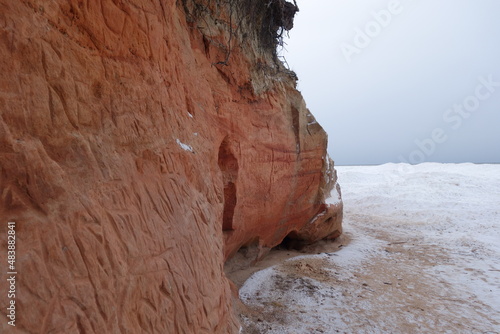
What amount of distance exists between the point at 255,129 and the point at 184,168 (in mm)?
2285

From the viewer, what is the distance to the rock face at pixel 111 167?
130cm

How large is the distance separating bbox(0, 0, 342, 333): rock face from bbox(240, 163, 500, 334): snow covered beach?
1368 millimetres

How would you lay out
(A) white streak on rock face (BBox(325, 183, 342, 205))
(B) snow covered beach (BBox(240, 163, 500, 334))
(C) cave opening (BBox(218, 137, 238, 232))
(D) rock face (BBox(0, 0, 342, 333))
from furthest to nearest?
(A) white streak on rock face (BBox(325, 183, 342, 205))
(C) cave opening (BBox(218, 137, 238, 232))
(B) snow covered beach (BBox(240, 163, 500, 334))
(D) rock face (BBox(0, 0, 342, 333))

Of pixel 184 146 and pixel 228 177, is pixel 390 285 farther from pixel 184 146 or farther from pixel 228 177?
pixel 184 146

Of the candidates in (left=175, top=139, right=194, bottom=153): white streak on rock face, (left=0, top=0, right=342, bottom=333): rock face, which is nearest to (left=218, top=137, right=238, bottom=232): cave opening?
(left=0, top=0, right=342, bottom=333): rock face

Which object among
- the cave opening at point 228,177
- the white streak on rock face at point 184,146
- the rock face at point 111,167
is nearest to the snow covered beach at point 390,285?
the cave opening at point 228,177

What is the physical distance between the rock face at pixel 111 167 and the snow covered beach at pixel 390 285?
4.49ft

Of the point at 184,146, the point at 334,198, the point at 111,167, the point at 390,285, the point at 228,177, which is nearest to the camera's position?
the point at 111,167

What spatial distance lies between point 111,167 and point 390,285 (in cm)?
506

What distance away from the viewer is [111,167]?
5.82ft

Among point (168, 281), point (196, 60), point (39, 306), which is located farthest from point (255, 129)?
point (39, 306)

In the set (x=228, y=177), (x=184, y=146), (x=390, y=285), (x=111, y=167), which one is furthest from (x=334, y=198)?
(x=111, y=167)

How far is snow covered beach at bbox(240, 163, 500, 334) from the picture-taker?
3.57 metres

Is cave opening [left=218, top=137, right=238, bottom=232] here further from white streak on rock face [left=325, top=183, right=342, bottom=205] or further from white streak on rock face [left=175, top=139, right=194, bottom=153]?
white streak on rock face [left=325, top=183, right=342, bottom=205]
